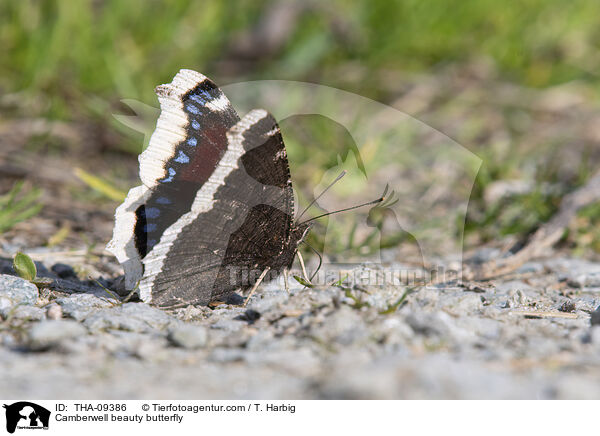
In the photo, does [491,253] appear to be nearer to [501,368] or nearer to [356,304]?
[356,304]

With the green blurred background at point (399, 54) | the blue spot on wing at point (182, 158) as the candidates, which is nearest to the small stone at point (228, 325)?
the blue spot on wing at point (182, 158)

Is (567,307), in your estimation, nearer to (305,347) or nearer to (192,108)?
(305,347)

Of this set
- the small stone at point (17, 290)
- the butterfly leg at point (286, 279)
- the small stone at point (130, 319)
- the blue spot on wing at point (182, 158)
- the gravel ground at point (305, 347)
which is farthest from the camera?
the butterfly leg at point (286, 279)

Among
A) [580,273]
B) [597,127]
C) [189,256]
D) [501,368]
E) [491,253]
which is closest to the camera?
[501,368]

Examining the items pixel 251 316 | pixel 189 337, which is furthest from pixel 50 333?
pixel 251 316

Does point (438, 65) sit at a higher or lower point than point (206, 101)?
higher

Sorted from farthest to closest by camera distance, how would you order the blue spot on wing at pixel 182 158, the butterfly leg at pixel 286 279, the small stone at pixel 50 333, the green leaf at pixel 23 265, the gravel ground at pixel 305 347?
the butterfly leg at pixel 286 279, the green leaf at pixel 23 265, the blue spot on wing at pixel 182 158, the small stone at pixel 50 333, the gravel ground at pixel 305 347

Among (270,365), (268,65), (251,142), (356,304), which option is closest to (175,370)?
(270,365)

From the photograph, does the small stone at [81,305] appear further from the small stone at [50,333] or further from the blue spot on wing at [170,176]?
the blue spot on wing at [170,176]
